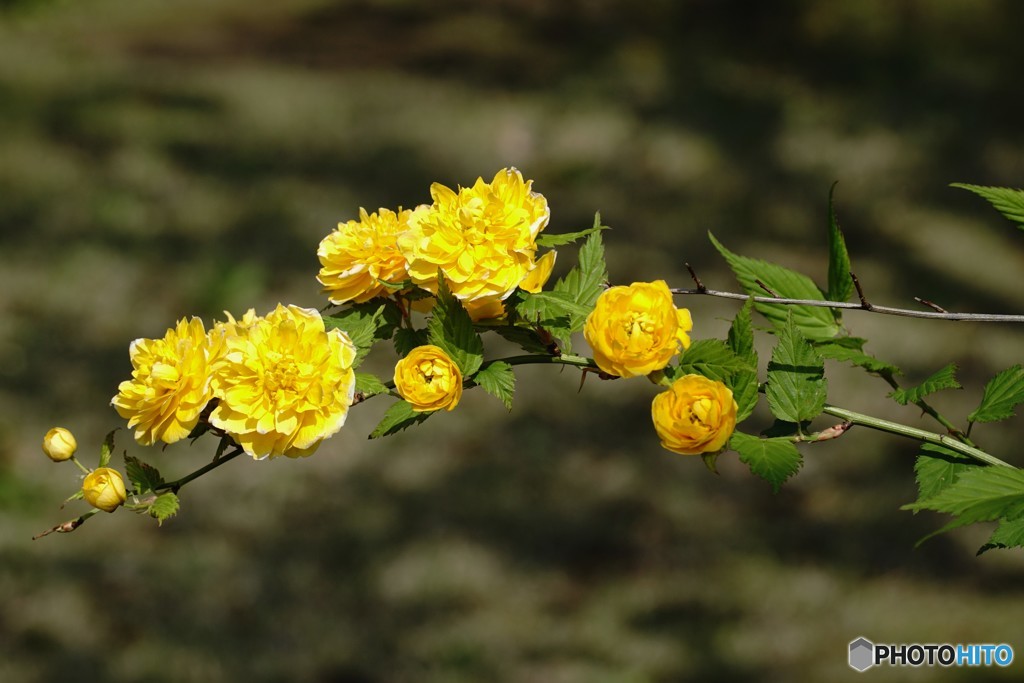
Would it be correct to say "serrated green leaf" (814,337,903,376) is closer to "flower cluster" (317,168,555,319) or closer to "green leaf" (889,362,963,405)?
"green leaf" (889,362,963,405)

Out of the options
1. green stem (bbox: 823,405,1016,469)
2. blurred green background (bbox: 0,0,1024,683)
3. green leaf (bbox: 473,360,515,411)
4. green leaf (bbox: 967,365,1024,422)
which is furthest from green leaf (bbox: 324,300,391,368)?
blurred green background (bbox: 0,0,1024,683)

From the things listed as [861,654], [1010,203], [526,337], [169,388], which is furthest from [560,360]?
[861,654]

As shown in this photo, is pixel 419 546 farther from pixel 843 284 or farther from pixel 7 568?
pixel 843 284

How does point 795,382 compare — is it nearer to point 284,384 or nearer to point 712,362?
point 712,362

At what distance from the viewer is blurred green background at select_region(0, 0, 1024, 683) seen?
297 cm

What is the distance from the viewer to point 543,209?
960 mm

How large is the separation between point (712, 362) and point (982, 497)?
25 centimetres

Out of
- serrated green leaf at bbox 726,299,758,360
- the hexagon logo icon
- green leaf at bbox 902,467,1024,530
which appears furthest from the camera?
the hexagon logo icon

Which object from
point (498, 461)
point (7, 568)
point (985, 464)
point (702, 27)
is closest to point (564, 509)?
point (498, 461)

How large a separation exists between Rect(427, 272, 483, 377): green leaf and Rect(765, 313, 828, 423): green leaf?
291 millimetres

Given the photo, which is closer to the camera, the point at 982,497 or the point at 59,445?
the point at 982,497

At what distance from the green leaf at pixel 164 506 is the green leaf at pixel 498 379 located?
1.02 ft

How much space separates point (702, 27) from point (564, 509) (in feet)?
13.1

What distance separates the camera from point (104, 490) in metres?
0.93
